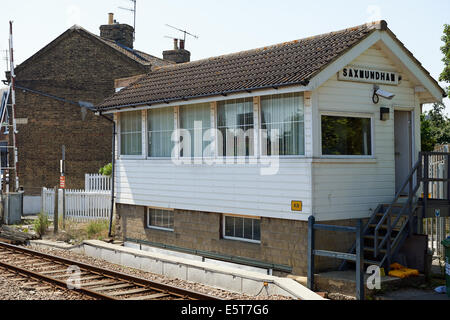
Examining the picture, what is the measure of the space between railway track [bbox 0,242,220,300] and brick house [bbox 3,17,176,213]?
50.4ft

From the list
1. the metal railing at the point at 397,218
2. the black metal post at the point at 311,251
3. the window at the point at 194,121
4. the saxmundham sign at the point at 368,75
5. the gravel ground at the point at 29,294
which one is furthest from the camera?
the window at the point at 194,121

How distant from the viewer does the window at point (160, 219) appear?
15078mm

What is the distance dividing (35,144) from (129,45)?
8106mm

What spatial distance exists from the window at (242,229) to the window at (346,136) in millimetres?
2423

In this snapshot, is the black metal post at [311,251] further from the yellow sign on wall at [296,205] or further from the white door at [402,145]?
the white door at [402,145]

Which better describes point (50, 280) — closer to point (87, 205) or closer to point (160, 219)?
point (160, 219)

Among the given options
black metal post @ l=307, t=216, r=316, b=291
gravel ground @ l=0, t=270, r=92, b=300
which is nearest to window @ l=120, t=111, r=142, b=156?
gravel ground @ l=0, t=270, r=92, b=300

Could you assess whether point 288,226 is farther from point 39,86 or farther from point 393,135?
point 39,86

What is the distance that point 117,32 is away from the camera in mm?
32562

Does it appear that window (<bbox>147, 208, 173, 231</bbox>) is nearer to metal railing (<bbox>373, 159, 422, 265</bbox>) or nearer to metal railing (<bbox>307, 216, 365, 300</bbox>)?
metal railing (<bbox>307, 216, 365, 300</bbox>)

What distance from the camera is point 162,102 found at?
46.8ft

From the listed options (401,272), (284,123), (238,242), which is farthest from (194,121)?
(401,272)

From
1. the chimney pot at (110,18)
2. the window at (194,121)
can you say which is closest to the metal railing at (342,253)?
the window at (194,121)
